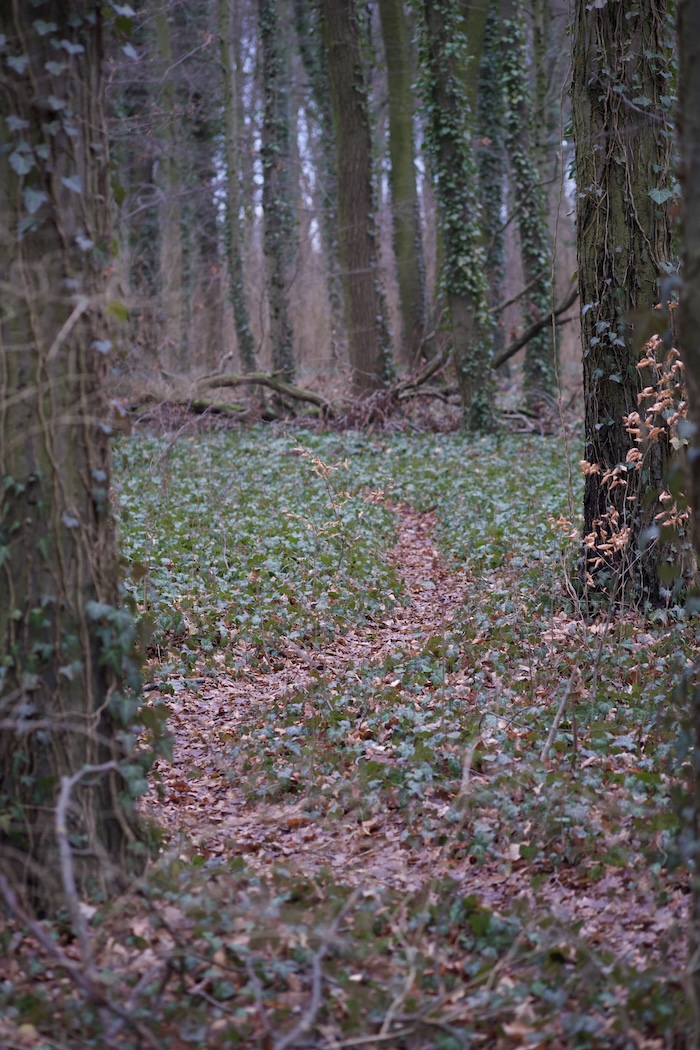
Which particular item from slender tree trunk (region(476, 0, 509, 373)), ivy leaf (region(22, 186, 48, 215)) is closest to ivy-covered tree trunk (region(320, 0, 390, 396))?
slender tree trunk (region(476, 0, 509, 373))

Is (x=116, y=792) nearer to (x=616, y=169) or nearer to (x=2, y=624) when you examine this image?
(x=2, y=624)

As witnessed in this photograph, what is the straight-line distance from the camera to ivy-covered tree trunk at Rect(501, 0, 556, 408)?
17547mm

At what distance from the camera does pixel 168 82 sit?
21.4 metres

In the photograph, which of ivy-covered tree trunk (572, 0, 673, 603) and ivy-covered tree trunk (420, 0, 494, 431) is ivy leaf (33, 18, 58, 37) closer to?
ivy-covered tree trunk (572, 0, 673, 603)

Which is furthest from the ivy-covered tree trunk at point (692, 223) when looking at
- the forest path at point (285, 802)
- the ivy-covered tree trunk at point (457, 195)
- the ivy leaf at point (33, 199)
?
the ivy-covered tree trunk at point (457, 195)

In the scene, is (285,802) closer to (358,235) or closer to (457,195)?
(457,195)

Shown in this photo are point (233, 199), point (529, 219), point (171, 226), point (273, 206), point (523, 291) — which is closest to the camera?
point (523, 291)

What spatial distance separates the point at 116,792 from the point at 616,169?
545 centimetres

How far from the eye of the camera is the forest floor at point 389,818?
116 inches

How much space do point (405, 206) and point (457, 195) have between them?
6392 millimetres

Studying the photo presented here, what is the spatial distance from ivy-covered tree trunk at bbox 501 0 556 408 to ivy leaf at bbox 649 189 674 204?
33.6 feet

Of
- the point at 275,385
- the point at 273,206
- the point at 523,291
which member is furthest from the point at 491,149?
the point at 275,385

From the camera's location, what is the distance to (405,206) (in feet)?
69.6

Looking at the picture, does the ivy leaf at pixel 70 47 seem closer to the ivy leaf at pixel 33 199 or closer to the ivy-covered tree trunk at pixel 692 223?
the ivy leaf at pixel 33 199
